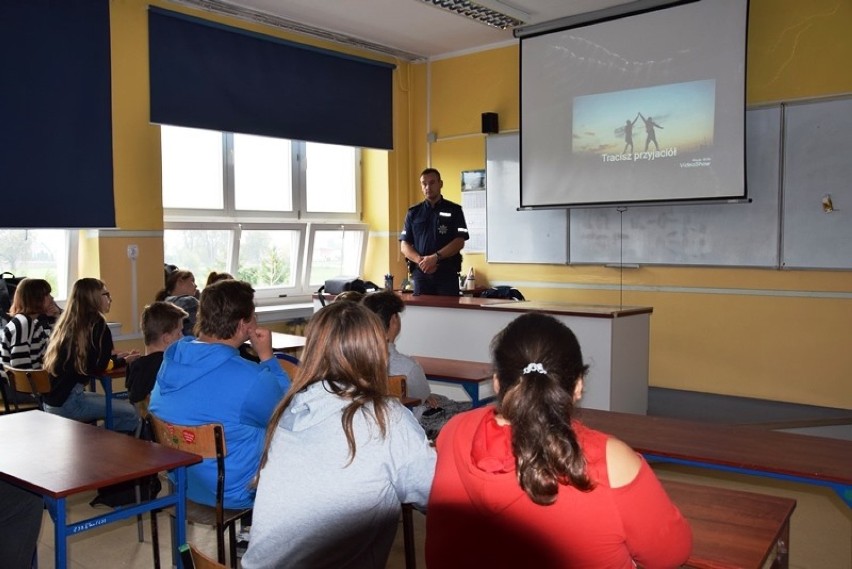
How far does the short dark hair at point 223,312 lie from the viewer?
9.30ft

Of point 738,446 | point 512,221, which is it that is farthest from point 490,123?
point 738,446

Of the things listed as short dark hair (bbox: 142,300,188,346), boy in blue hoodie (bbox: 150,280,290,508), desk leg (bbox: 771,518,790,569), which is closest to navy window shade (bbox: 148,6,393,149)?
short dark hair (bbox: 142,300,188,346)

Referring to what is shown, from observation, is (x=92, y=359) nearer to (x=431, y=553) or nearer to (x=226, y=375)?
(x=226, y=375)

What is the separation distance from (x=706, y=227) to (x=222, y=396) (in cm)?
441

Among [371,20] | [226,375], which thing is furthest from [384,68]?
[226,375]

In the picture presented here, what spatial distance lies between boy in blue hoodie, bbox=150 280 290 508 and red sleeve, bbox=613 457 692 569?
153cm

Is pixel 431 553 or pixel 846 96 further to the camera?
pixel 846 96

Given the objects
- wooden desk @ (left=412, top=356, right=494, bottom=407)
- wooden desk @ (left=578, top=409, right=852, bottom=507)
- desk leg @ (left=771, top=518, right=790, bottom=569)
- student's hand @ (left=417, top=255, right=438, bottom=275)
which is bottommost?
desk leg @ (left=771, top=518, right=790, bottom=569)

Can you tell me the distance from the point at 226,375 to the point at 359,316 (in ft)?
3.08

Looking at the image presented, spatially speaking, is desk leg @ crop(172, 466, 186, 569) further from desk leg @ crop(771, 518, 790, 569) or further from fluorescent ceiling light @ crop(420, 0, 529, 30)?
fluorescent ceiling light @ crop(420, 0, 529, 30)

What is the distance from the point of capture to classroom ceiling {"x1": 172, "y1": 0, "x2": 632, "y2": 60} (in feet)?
20.1

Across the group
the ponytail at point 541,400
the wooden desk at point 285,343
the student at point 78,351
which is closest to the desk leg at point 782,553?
the ponytail at point 541,400

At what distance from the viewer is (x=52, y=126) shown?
5.28 meters

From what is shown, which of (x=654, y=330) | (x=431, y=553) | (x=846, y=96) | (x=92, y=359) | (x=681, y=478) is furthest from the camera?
(x=654, y=330)
